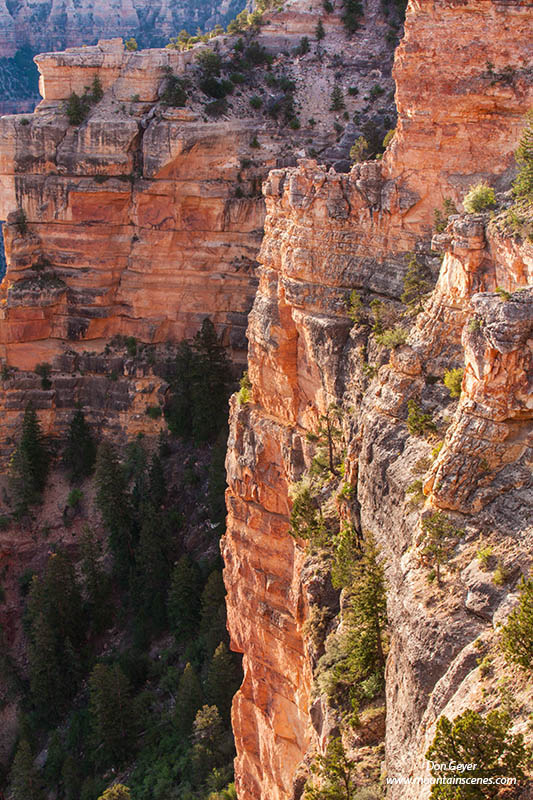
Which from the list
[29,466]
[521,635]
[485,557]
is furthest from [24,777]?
[521,635]

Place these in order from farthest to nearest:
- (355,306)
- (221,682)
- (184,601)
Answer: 1. (184,601)
2. (221,682)
3. (355,306)

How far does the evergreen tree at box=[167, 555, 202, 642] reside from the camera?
4759cm

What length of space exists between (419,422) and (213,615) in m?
28.5

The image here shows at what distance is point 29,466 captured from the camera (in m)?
58.8

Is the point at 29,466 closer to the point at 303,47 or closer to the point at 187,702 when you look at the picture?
the point at 187,702

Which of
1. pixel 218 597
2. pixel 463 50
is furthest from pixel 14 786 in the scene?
pixel 463 50

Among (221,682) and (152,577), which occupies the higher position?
(152,577)

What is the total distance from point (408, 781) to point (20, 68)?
392 ft

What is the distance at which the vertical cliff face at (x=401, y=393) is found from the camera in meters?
15.6

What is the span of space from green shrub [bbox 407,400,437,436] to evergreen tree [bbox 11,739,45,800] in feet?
106

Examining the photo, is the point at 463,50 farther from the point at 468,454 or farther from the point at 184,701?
the point at 184,701

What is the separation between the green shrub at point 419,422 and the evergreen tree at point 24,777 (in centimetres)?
3228

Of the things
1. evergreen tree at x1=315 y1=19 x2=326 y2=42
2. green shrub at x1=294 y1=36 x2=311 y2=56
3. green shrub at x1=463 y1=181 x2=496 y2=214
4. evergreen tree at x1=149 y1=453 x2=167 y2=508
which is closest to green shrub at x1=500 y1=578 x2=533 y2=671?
green shrub at x1=463 y1=181 x2=496 y2=214

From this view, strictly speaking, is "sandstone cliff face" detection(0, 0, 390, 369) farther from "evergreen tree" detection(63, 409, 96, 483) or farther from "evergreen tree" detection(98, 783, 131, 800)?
"evergreen tree" detection(98, 783, 131, 800)
